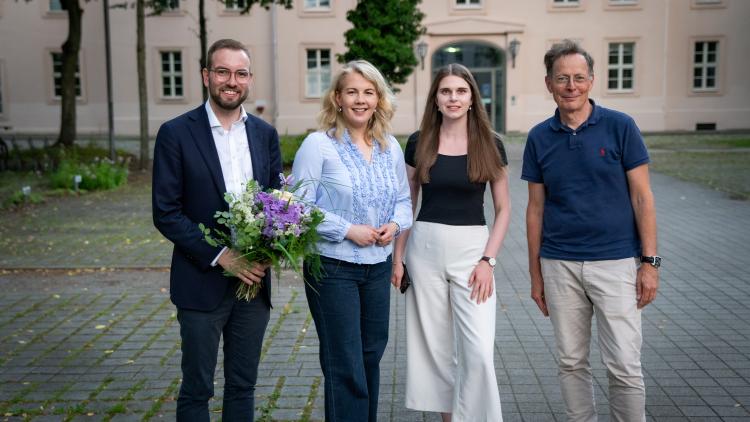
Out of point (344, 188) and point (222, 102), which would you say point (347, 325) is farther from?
point (222, 102)

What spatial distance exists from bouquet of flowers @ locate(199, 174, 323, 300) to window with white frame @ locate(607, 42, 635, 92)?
3406 centimetres

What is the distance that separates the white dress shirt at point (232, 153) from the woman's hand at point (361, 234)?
1.75 feet

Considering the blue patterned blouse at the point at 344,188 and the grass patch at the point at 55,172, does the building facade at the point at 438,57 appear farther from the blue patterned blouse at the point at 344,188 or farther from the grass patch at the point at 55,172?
the blue patterned blouse at the point at 344,188

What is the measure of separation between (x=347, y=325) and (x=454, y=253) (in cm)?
66

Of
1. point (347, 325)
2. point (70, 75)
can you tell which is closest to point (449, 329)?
point (347, 325)

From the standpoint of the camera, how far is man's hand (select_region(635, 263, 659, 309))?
3.81 m

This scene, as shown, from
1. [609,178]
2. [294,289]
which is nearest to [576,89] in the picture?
[609,178]

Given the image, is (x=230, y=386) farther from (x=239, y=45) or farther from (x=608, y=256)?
(x=608, y=256)

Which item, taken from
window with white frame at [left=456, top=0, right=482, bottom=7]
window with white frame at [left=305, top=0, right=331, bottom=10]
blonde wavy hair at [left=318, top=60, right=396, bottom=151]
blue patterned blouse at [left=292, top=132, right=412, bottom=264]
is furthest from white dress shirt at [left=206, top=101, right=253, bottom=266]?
window with white frame at [left=305, top=0, right=331, bottom=10]

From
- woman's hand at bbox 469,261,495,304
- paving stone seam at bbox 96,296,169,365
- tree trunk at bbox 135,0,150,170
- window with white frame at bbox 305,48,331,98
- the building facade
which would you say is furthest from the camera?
window with white frame at bbox 305,48,331,98

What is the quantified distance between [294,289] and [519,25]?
2911 centimetres

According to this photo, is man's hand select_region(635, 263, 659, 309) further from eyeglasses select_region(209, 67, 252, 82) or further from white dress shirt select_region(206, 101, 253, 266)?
eyeglasses select_region(209, 67, 252, 82)

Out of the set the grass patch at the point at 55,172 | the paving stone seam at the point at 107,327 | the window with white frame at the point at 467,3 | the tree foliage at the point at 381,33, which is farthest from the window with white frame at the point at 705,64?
the paving stone seam at the point at 107,327

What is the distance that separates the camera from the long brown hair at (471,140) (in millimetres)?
4070
